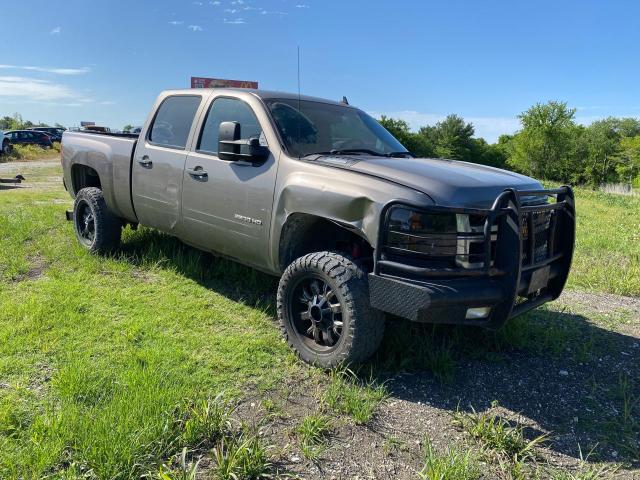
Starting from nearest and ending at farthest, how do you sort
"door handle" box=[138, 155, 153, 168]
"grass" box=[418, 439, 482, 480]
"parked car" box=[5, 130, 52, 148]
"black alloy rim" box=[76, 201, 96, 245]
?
"grass" box=[418, 439, 482, 480] → "door handle" box=[138, 155, 153, 168] → "black alloy rim" box=[76, 201, 96, 245] → "parked car" box=[5, 130, 52, 148]

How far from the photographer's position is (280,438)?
276 centimetres

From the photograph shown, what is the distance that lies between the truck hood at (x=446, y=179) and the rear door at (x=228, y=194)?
0.61m

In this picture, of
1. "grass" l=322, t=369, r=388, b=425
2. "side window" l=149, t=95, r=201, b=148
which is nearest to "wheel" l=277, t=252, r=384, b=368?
"grass" l=322, t=369, r=388, b=425

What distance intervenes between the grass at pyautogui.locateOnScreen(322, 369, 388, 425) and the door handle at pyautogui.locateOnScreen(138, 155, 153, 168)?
2.80 meters

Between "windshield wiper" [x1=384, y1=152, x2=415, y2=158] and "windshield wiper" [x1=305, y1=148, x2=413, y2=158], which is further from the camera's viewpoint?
"windshield wiper" [x1=384, y1=152, x2=415, y2=158]

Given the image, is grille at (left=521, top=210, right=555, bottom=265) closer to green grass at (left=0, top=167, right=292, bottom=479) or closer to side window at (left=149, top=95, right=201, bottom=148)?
green grass at (left=0, top=167, right=292, bottom=479)

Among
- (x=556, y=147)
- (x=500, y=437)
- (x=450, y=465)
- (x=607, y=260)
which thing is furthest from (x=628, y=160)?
(x=450, y=465)

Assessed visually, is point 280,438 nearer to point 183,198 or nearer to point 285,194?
point 285,194

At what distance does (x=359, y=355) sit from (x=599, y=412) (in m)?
1.51

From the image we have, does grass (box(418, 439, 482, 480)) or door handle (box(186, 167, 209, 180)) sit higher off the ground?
door handle (box(186, 167, 209, 180))

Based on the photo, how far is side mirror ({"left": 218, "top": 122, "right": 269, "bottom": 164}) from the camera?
391 centimetres

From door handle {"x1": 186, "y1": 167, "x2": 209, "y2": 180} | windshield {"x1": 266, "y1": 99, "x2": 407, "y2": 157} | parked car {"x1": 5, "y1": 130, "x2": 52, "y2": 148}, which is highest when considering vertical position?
parked car {"x1": 5, "y1": 130, "x2": 52, "y2": 148}

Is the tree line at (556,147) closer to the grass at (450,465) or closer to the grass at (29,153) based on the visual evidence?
the grass at (29,153)

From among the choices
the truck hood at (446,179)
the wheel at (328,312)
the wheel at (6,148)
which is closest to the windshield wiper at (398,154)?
the truck hood at (446,179)
